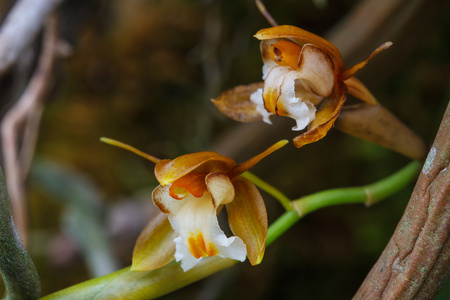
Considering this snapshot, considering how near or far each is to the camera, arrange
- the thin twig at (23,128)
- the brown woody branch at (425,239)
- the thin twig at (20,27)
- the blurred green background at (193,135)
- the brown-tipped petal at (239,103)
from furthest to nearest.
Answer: the blurred green background at (193,135) < the thin twig at (23,128) < the thin twig at (20,27) < the brown-tipped petal at (239,103) < the brown woody branch at (425,239)

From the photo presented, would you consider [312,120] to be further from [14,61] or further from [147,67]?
[147,67]

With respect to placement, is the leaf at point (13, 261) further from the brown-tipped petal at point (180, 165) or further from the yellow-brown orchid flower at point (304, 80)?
the yellow-brown orchid flower at point (304, 80)

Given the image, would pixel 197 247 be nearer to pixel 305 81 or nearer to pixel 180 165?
pixel 180 165

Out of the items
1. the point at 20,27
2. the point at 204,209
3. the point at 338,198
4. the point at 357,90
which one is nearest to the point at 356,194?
the point at 338,198

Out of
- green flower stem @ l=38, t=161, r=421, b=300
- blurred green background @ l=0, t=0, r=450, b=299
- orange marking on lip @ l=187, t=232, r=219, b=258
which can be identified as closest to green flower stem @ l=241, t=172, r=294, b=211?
green flower stem @ l=38, t=161, r=421, b=300

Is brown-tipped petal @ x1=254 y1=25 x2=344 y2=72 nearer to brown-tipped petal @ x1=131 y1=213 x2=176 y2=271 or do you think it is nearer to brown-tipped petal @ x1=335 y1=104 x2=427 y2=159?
brown-tipped petal @ x1=335 y1=104 x2=427 y2=159

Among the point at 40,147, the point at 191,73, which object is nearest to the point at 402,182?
the point at 191,73

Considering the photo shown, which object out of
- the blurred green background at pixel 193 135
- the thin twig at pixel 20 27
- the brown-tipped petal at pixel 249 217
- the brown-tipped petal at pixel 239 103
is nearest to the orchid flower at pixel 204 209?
the brown-tipped petal at pixel 249 217
